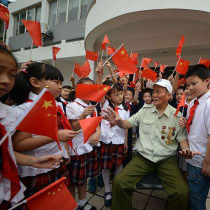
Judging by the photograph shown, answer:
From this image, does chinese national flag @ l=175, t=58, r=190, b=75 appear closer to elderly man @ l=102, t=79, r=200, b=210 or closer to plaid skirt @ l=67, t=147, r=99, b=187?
elderly man @ l=102, t=79, r=200, b=210

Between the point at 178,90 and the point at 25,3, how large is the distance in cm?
1522

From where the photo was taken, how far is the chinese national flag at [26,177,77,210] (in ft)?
3.06

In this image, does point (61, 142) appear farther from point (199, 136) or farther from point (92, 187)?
point (199, 136)

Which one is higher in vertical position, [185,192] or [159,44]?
[159,44]

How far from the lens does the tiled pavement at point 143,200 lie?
2.05m

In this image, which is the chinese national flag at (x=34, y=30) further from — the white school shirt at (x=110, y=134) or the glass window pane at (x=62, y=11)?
the glass window pane at (x=62, y=11)

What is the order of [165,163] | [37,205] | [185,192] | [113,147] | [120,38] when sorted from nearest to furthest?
Answer: [37,205] < [185,192] < [165,163] < [113,147] < [120,38]

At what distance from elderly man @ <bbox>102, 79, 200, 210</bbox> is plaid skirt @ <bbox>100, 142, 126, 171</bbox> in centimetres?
43

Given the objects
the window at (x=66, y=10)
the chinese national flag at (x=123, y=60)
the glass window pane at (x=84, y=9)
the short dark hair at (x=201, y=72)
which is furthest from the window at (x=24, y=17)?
the short dark hair at (x=201, y=72)

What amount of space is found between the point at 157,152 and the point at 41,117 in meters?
1.51

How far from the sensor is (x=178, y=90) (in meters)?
3.03

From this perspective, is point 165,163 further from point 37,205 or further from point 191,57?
point 191,57

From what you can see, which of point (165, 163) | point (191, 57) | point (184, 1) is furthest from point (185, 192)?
point (191, 57)

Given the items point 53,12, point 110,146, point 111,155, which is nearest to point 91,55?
point 110,146
